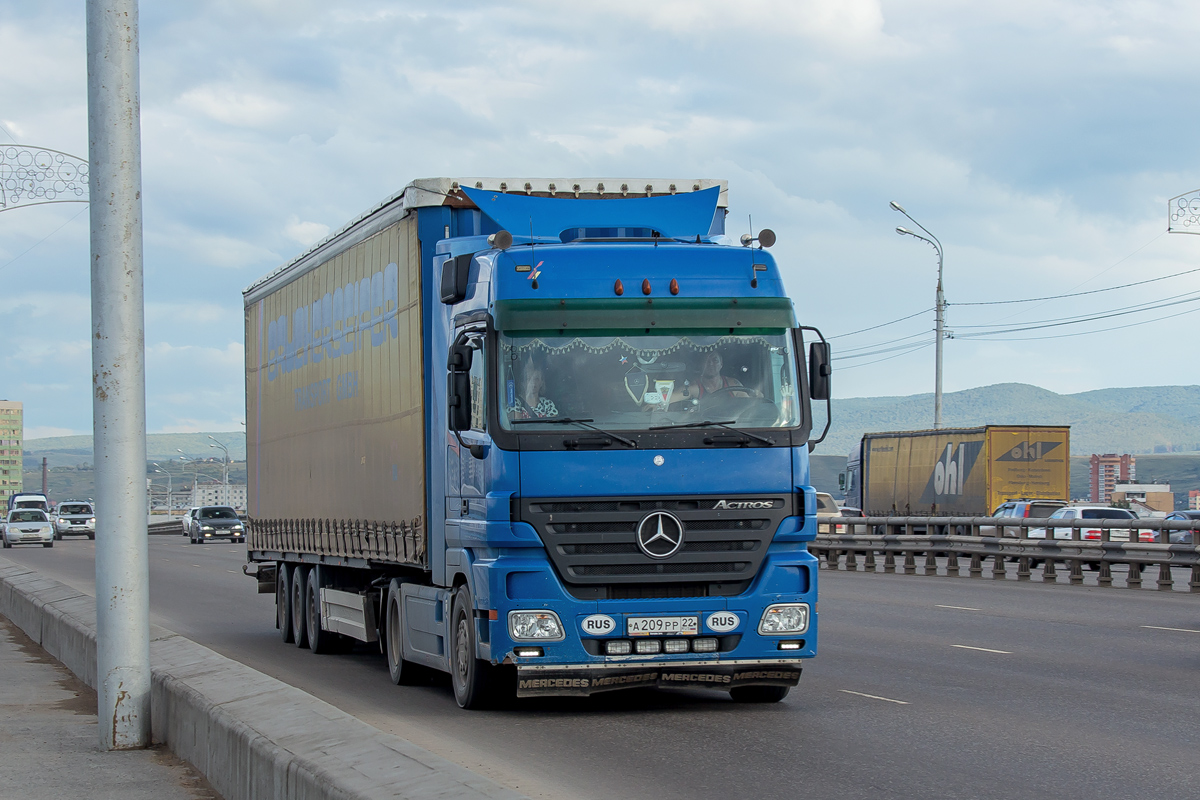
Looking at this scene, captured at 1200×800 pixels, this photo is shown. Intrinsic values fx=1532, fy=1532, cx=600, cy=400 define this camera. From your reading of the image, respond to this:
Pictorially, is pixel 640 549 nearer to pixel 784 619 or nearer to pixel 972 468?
pixel 784 619

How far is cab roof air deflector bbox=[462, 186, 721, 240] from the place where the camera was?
11.3 metres

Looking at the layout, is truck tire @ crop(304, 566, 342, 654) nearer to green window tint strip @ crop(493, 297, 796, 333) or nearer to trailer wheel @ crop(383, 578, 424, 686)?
trailer wheel @ crop(383, 578, 424, 686)

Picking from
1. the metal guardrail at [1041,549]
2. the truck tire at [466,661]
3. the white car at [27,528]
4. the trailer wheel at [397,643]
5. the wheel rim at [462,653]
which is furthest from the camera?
the white car at [27,528]

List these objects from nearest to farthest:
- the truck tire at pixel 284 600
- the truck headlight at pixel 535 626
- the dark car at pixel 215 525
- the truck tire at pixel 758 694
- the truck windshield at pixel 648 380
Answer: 1. the truck headlight at pixel 535 626
2. the truck windshield at pixel 648 380
3. the truck tire at pixel 758 694
4. the truck tire at pixel 284 600
5. the dark car at pixel 215 525

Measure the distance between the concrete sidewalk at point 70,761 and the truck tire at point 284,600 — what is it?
4791mm

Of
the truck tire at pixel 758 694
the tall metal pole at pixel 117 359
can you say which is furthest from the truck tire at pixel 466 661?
the tall metal pole at pixel 117 359

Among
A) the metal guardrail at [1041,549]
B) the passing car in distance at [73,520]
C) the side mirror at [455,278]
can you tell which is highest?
the side mirror at [455,278]

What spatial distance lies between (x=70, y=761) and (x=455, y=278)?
13.5 feet

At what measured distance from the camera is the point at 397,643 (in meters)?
12.8

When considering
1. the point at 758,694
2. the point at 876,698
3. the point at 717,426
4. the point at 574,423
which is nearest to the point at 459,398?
the point at 574,423

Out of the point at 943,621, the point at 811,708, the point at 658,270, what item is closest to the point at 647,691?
the point at 811,708

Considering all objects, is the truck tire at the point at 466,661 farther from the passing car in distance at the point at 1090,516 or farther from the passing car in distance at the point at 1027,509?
the passing car in distance at the point at 1027,509

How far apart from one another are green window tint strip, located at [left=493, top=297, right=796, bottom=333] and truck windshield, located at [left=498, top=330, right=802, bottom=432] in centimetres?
7

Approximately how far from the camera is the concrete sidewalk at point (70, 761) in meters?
7.81
